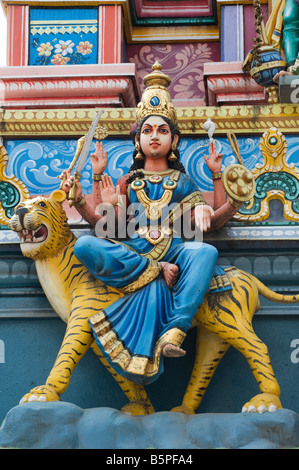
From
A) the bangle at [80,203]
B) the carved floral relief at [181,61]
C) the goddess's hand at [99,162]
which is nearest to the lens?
the bangle at [80,203]

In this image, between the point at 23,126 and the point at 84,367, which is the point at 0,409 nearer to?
the point at 84,367

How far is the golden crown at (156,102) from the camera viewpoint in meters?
5.79

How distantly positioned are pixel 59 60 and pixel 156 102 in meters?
1.54

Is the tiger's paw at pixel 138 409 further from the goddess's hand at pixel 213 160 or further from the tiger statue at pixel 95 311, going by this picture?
the goddess's hand at pixel 213 160

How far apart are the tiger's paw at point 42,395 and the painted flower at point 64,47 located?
284 centimetres

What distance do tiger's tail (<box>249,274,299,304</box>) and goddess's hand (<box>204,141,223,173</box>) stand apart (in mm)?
599

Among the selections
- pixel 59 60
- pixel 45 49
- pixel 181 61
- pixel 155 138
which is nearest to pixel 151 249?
pixel 155 138

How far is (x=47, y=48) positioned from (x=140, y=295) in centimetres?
254

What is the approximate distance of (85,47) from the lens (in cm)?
718

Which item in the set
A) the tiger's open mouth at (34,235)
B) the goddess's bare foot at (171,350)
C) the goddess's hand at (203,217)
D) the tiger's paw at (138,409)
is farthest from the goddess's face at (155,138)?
the tiger's paw at (138,409)

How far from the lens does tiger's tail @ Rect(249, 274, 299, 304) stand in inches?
213

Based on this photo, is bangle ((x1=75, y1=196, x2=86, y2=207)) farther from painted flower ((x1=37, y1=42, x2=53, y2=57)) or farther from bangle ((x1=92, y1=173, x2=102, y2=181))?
painted flower ((x1=37, y1=42, x2=53, y2=57))

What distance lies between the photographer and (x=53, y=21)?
7258mm
